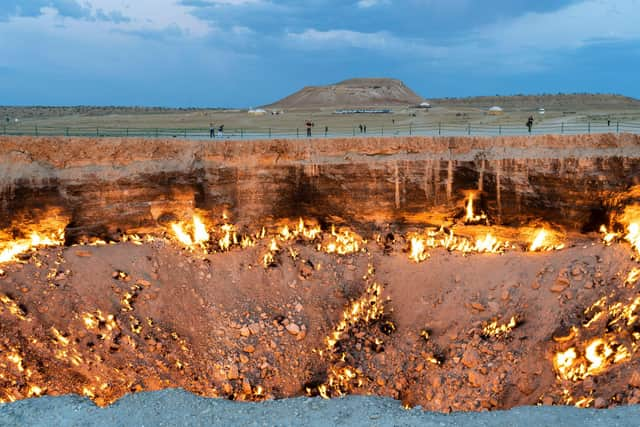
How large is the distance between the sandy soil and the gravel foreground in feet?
2.87

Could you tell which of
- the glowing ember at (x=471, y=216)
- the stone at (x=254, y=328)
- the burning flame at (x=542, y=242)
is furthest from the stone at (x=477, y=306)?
the stone at (x=254, y=328)

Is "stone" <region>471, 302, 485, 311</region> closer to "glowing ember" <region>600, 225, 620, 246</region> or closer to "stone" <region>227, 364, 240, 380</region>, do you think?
"glowing ember" <region>600, 225, 620, 246</region>

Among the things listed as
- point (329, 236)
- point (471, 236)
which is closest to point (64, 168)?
point (329, 236)

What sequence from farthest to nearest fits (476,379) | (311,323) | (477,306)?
(311,323), (477,306), (476,379)

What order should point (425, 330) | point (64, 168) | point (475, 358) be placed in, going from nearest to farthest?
point (475, 358) → point (425, 330) → point (64, 168)

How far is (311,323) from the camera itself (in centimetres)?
2317

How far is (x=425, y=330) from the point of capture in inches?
883

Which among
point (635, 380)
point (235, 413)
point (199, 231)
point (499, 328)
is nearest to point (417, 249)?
point (499, 328)

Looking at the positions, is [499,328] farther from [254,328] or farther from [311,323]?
[254,328]

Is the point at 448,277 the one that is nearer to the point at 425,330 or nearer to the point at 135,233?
the point at 425,330

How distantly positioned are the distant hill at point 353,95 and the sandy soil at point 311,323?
53468 mm

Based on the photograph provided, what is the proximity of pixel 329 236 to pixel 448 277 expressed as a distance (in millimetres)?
5934

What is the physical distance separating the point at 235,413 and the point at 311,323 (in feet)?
18.7

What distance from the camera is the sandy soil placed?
19391mm
